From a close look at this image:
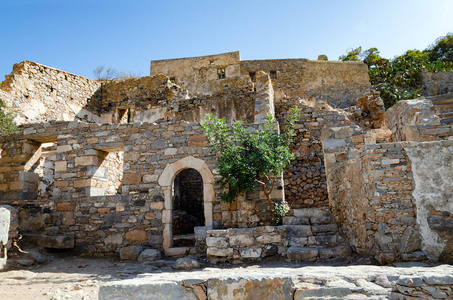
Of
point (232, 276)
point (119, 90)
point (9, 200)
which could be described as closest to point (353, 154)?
point (232, 276)

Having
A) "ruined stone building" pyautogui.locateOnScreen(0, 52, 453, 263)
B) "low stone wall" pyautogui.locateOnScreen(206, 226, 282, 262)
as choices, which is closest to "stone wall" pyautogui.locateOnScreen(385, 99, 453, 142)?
"ruined stone building" pyautogui.locateOnScreen(0, 52, 453, 263)

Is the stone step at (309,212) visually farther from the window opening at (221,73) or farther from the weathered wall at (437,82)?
the weathered wall at (437,82)

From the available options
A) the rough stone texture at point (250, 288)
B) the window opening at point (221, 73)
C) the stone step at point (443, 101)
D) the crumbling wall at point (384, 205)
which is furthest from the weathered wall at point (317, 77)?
the rough stone texture at point (250, 288)

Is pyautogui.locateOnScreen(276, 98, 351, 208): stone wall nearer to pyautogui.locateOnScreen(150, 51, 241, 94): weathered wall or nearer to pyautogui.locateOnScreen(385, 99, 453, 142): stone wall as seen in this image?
pyautogui.locateOnScreen(385, 99, 453, 142): stone wall

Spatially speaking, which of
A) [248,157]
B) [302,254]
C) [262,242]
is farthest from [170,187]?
[302,254]

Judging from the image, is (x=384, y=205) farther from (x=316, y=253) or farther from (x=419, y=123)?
(x=419, y=123)

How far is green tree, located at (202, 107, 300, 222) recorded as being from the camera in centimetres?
651

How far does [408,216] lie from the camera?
451cm

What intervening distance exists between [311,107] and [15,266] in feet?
29.1

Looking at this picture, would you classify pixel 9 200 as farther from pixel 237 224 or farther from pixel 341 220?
pixel 341 220

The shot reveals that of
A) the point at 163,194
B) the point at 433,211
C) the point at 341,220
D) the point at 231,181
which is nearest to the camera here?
the point at 433,211

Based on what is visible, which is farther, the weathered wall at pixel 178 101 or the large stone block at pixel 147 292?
the weathered wall at pixel 178 101

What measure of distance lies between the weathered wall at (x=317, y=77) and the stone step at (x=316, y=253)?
46.6 ft

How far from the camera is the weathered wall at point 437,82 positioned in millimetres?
18453
